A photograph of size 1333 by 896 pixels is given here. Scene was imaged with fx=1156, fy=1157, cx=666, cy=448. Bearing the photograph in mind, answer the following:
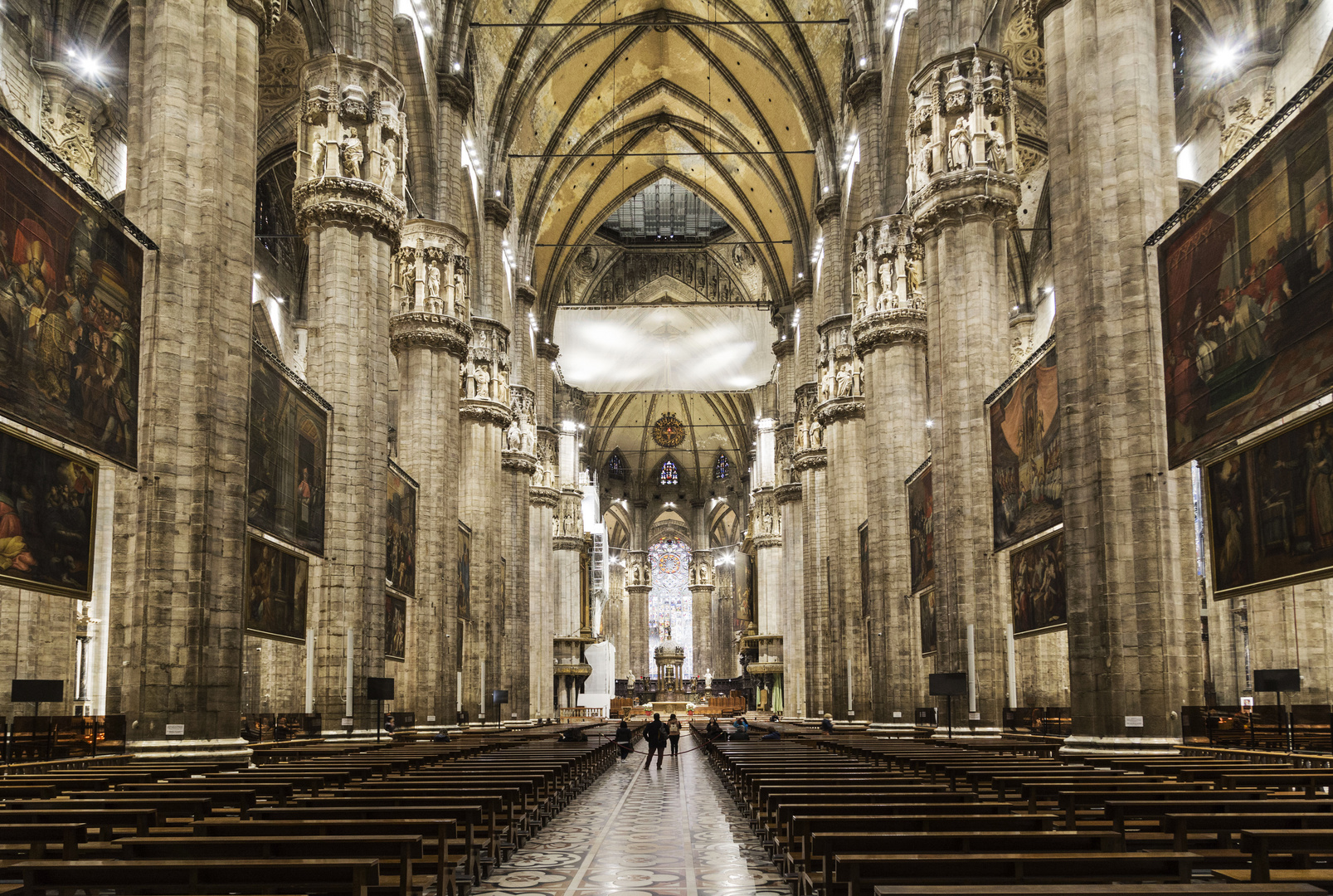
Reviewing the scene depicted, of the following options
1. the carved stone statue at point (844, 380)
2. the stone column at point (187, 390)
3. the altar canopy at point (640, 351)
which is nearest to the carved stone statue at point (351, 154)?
the stone column at point (187, 390)

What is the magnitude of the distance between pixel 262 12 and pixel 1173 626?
48.3 feet

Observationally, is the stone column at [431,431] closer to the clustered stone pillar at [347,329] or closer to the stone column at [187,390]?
the clustered stone pillar at [347,329]

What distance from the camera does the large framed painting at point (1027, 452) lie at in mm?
17422

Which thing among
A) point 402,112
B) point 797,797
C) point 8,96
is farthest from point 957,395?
point 8,96

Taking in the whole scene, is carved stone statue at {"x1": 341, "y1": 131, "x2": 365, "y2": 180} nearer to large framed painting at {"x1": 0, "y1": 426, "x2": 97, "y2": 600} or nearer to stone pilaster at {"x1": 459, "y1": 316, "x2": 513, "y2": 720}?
large framed painting at {"x1": 0, "y1": 426, "x2": 97, "y2": 600}

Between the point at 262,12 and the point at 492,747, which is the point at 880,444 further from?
the point at 262,12

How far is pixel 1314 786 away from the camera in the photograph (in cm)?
880

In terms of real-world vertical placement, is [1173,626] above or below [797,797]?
above

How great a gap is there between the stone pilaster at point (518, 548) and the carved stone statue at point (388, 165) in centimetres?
1919

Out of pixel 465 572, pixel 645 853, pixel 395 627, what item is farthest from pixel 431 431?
pixel 645 853

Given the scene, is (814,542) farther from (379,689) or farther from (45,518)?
(45,518)

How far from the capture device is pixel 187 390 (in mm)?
14922

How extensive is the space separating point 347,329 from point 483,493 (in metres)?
14.8

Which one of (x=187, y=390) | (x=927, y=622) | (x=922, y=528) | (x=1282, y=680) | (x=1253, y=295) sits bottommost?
(x=1282, y=680)
